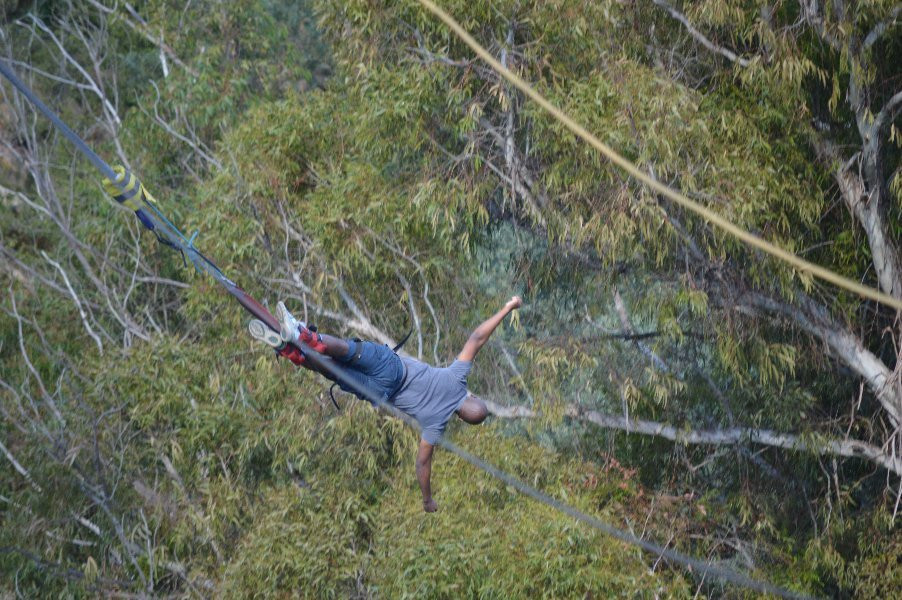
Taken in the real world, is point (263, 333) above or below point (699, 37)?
below

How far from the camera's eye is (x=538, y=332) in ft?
29.6

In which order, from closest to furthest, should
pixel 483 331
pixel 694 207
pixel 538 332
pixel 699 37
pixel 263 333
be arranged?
pixel 263 333, pixel 483 331, pixel 694 207, pixel 699 37, pixel 538 332

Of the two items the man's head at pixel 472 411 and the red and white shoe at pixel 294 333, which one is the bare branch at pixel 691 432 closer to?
the man's head at pixel 472 411

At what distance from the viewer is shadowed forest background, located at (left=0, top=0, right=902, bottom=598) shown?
24.8 feet

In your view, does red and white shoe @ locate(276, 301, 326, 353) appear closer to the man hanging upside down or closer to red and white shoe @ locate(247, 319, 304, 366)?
red and white shoe @ locate(247, 319, 304, 366)

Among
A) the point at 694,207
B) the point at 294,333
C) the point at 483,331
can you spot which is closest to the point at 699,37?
the point at 694,207

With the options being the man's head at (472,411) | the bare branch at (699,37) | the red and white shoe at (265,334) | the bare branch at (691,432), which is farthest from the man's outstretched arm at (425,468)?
the bare branch at (699,37)

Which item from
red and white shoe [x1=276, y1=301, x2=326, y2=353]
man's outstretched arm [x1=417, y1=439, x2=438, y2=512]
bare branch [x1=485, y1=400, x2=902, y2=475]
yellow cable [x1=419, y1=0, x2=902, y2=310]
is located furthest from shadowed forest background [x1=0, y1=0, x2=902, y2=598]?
red and white shoe [x1=276, y1=301, x2=326, y2=353]

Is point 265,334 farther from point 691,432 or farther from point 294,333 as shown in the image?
point 691,432

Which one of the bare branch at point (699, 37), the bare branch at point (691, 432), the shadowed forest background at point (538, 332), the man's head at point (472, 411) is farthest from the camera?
the bare branch at point (691, 432)

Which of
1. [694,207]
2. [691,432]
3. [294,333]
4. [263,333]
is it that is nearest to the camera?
[263,333]

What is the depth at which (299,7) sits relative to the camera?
15398 millimetres

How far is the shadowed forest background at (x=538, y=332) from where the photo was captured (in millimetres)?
7551

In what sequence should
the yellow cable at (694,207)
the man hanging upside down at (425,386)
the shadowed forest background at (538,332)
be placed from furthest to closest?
the shadowed forest background at (538,332) < the man hanging upside down at (425,386) < the yellow cable at (694,207)
